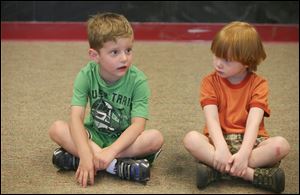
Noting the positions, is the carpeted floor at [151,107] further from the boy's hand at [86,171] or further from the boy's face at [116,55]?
the boy's face at [116,55]

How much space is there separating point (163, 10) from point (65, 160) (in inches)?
72.0

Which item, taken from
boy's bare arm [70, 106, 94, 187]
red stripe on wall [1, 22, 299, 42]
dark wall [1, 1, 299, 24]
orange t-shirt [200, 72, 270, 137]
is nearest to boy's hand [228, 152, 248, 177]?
orange t-shirt [200, 72, 270, 137]

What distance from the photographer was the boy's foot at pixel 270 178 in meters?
1.15

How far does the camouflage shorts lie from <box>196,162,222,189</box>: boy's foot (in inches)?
3.0

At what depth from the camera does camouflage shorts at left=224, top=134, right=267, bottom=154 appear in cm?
122

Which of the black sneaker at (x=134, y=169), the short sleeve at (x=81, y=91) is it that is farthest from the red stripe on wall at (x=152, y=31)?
the black sneaker at (x=134, y=169)

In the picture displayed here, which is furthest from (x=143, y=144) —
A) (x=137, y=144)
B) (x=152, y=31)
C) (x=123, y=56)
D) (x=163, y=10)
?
(x=163, y=10)

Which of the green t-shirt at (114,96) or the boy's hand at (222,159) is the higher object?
the green t-shirt at (114,96)

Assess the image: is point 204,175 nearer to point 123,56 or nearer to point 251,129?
point 251,129

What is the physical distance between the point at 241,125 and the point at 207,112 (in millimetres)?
96

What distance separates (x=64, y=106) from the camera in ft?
5.70

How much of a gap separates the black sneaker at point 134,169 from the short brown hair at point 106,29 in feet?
0.96

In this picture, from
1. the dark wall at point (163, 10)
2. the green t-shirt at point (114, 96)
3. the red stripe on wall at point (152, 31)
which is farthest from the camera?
the dark wall at point (163, 10)

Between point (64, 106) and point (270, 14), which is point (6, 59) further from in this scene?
point (270, 14)
